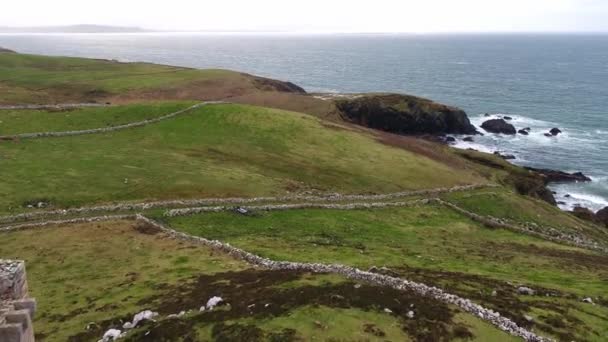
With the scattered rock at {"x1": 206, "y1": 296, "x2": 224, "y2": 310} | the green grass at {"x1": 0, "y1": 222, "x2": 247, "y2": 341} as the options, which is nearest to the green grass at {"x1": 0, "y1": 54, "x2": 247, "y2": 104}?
the green grass at {"x1": 0, "y1": 222, "x2": 247, "y2": 341}

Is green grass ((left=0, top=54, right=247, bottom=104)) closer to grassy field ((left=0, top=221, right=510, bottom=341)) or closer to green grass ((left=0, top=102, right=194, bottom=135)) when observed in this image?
green grass ((left=0, top=102, right=194, bottom=135))

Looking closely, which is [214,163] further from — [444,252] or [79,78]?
[79,78]

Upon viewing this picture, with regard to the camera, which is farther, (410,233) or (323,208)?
(323,208)

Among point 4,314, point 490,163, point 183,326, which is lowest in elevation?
point 490,163

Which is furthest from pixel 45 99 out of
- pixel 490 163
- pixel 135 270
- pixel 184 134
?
pixel 490 163

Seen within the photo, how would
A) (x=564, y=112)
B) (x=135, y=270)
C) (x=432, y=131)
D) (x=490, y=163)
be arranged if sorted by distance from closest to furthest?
(x=135, y=270), (x=490, y=163), (x=432, y=131), (x=564, y=112)

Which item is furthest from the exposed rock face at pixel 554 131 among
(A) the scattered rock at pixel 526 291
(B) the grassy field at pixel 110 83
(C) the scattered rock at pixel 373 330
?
(C) the scattered rock at pixel 373 330

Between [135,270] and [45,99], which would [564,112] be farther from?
[135,270]
